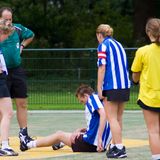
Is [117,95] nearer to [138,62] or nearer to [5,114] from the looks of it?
[138,62]

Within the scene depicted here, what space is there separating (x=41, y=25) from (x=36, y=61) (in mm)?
18437

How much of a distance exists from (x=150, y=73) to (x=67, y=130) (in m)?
Answer: 5.45

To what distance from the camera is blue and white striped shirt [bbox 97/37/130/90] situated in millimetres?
10438

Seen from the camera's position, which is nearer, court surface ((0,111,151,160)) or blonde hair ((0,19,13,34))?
court surface ((0,111,151,160))

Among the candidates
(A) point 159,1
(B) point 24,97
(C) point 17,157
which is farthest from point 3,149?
(A) point 159,1

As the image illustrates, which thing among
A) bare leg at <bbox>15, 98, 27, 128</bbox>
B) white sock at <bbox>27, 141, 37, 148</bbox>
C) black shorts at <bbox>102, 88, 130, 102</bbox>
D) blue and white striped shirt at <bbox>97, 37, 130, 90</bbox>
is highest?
blue and white striped shirt at <bbox>97, 37, 130, 90</bbox>

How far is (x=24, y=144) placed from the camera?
11281 mm

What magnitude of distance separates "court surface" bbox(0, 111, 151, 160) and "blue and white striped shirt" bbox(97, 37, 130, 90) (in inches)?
38.7

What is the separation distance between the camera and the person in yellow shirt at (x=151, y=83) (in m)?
9.01

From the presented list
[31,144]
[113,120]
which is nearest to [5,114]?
[31,144]

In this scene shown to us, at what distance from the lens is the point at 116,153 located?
408 inches

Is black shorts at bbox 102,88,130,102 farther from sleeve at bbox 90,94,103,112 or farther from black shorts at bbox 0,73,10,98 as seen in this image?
black shorts at bbox 0,73,10,98

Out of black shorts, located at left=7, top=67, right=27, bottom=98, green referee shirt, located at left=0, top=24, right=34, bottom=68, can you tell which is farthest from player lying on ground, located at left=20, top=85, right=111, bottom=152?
green referee shirt, located at left=0, top=24, right=34, bottom=68

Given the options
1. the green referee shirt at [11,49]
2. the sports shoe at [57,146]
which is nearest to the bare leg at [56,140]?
the sports shoe at [57,146]
